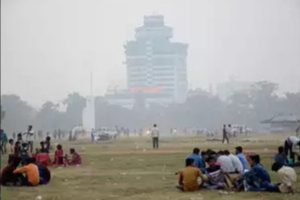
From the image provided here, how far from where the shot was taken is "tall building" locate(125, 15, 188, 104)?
540 ft

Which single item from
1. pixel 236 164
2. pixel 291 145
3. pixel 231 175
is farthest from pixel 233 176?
pixel 291 145

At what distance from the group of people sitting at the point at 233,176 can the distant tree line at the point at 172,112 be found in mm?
82901

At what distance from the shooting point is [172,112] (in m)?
126

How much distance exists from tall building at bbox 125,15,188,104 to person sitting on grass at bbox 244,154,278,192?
142 metres

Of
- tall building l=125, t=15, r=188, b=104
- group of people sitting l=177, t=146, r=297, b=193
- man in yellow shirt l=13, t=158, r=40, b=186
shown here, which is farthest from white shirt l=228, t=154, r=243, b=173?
tall building l=125, t=15, r=188, b=104

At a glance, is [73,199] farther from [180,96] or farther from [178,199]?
[180,96]

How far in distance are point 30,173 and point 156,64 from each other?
155 m

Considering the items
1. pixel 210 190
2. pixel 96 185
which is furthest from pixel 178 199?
pixel 96 185

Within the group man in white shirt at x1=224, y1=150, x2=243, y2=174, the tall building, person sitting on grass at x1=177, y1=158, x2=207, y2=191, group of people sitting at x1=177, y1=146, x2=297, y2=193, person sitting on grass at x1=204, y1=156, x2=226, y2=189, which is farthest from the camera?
the tall building

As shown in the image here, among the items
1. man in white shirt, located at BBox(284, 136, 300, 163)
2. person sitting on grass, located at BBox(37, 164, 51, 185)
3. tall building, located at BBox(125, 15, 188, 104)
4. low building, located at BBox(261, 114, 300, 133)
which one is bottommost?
person sitting on grass, located at BBox(37, 164, 51, 185)

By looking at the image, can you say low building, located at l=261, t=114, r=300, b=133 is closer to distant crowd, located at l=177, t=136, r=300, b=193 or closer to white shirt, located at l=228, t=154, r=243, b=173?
distant crowd, located at l=177, t=136, r=300, b=193

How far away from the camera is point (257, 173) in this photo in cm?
1375

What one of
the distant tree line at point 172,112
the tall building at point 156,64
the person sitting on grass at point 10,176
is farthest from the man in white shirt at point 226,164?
the tall building at point 156,64

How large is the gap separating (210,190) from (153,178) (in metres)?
3.31
